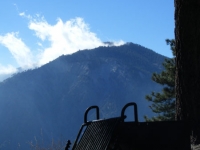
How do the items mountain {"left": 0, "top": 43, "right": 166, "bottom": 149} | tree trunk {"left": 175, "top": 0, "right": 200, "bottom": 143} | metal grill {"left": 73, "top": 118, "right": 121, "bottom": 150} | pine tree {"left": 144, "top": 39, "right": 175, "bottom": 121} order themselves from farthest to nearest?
mountain {"left": 0, "top": 43, "right": 166, "bottom": 149}
pine tree {"left": 144, "top": 39, "right": 175, "bottom": 121}
tree trunk {"left": 175, "top": 0, "right": 200, "bottom": 143}
metal grill {"left": 73, "top": 118, "right": 121, "bottom": 150}

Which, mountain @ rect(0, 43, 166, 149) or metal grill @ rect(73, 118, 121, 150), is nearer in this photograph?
metal grill @ rect(73, 118, 121, 150)

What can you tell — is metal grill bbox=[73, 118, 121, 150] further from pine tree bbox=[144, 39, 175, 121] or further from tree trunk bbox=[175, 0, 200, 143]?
pine tree bbox=[144, 39, 175, 121]

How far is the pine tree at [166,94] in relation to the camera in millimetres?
20023

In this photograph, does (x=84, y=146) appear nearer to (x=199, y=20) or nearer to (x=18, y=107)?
(x=199, y=20)

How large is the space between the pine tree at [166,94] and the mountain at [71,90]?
201 ft

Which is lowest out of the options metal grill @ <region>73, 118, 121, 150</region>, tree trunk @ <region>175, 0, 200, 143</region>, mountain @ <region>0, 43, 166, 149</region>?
metal grill @ <region>73, 118, 121, 150</region>

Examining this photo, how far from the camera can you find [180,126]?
4.15 meters

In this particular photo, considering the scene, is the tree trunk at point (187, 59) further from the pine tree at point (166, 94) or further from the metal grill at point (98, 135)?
the pine tree at point (166, 94)

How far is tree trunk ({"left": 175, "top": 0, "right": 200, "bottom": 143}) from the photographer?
5.90 meters

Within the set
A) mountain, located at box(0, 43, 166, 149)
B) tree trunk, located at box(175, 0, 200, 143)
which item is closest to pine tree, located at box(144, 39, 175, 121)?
tree trunk, located at box(175, 0, 200, 143)

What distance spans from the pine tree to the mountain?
61.1 meters

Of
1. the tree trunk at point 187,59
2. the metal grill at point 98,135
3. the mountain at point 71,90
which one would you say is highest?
the mountain at point 71,90

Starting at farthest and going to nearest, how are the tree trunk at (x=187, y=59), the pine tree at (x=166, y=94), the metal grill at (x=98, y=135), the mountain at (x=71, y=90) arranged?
1. the mountain at (x=71, y=90)
2. the pine tree at (x=166, y=94)
3. the tree trunk at (x=187, y=59)
4. the metal grill at (x=98, y=135)

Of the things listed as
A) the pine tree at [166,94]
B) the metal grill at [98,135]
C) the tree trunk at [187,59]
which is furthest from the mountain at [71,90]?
the metal grill at [98,135]
